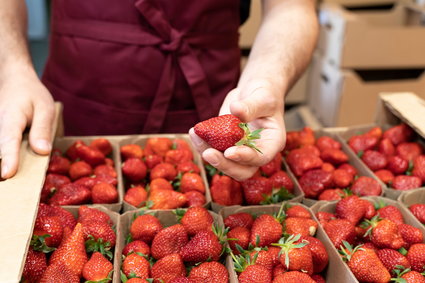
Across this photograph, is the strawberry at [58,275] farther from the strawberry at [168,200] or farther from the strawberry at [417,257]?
the strawberry at [417,257]

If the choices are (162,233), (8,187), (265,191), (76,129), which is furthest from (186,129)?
(8,187)

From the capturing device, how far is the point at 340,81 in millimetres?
2588

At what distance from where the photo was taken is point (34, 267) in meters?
0.89

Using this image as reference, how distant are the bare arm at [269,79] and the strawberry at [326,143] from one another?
0.71ft

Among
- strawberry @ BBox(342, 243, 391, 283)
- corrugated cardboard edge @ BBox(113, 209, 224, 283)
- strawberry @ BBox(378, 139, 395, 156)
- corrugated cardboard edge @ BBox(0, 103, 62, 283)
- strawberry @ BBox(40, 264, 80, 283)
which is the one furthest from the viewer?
strawberry @ BBox(378, 139, 395, 156)

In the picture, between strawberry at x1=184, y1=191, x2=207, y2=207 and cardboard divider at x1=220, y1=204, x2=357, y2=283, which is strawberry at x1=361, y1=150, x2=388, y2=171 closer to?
cardboard divider at x1=220, y1=204, x2=357, y2=283

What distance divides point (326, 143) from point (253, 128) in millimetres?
421

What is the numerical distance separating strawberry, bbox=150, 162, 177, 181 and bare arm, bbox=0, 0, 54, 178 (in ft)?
0.91

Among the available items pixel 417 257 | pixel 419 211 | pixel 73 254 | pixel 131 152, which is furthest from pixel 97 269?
pixel 419 211

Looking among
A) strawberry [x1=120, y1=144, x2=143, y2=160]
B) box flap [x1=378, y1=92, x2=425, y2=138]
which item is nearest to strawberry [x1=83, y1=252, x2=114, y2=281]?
strawberry [x1=120, y1=144, x2=143, y2=160]

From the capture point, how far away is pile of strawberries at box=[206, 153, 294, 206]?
118 centimetres

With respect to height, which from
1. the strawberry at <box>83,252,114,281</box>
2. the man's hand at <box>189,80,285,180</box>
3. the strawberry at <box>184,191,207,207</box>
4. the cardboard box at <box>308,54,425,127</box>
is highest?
the man's hand at <box>189,80,285,180</box>

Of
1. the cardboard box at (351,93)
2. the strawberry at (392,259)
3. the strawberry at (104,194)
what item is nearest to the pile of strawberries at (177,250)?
the strawberry at (104,194)

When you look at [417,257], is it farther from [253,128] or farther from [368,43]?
[368,43]
